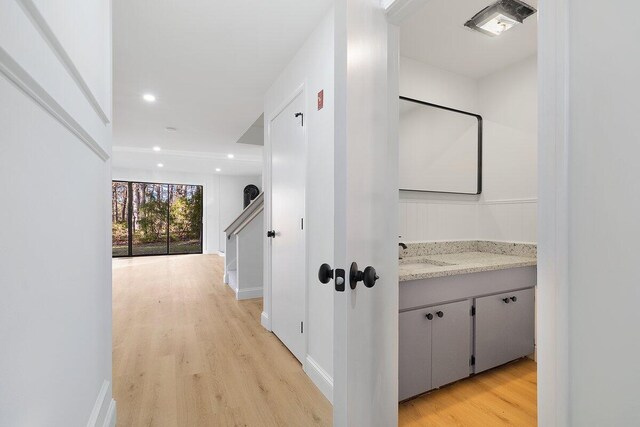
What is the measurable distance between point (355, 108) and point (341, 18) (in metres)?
0.27

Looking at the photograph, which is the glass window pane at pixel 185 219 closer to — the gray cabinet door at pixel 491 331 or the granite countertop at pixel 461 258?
the granite countertop at pixel 461 258

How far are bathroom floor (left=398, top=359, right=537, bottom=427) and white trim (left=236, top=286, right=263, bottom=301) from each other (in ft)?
8.77

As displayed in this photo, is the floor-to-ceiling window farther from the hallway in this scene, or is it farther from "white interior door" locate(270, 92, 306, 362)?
"white interior door" locate(270, 92, 306, 362)

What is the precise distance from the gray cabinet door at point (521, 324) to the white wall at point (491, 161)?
0.47m

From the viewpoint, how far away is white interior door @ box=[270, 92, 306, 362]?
230 cm

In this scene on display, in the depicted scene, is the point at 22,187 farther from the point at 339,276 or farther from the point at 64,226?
the point at 339,276

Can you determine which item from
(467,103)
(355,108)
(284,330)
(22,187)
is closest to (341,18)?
(355,108)

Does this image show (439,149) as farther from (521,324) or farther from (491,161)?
(521,324)

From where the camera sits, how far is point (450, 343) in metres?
1.85

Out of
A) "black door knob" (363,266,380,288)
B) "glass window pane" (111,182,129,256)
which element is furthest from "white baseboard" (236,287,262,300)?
"glass window pane" (111,182,129,256)

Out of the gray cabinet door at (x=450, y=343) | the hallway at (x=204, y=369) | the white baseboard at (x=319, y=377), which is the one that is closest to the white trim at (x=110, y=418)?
the hallway at (x=204, y=369)

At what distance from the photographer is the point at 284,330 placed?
2605 mm

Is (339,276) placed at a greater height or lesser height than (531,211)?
lesser

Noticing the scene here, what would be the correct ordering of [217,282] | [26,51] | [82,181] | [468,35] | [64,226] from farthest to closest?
[217,282] < [468,35] < [82,181] < [64,226] < [26,51]
